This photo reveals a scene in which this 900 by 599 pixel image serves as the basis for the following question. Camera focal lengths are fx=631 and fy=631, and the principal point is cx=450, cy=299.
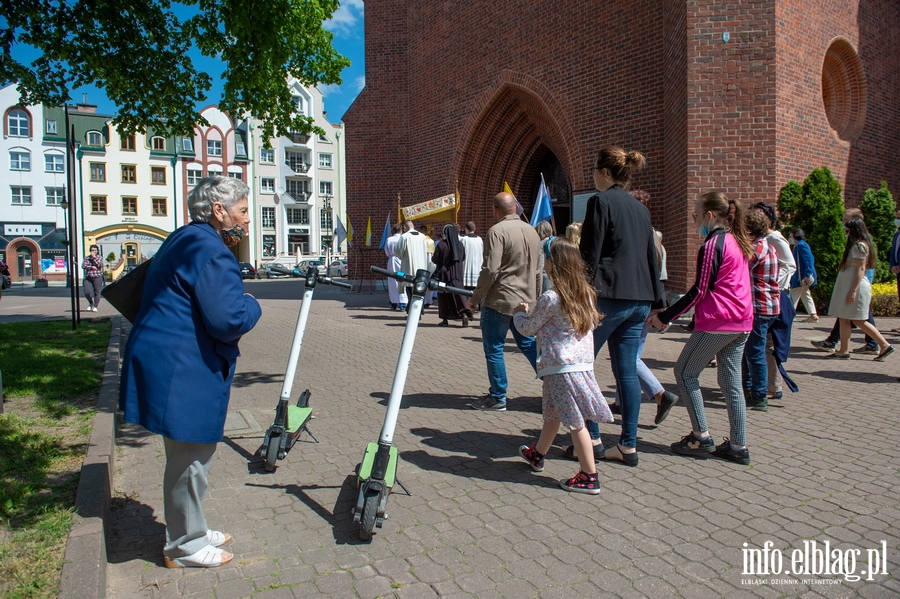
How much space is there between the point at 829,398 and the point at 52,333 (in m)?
11.9

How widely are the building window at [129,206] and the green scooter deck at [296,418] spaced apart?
52908 millimetres

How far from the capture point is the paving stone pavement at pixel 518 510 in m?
2.86

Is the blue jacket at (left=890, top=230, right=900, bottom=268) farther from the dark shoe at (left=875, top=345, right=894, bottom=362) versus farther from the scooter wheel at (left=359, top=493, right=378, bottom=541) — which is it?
the scooter wheel at (left=359, top=493, right=378, bottom=541)

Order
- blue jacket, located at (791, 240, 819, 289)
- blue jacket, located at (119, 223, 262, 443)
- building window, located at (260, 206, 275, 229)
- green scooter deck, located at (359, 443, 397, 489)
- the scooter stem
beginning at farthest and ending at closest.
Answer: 1. building window, located at (260, 206, 275, 229)
2. blue jacket, located at (791, 240, 819, 289)
3. the scooter stem
4. green scooter deck, located at (359, 443, 397, 489)
5. blue jacket, located at (119, 223, 262, 443)

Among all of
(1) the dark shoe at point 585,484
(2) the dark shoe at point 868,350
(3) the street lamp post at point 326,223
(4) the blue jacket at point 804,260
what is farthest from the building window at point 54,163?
(1) the dark shoe at point 585,484

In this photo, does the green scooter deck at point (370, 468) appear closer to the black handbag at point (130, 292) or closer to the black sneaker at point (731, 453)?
the black handbag at point (130, 292)

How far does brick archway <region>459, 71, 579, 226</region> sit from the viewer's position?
603 inches

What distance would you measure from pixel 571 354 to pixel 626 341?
2.09 ft

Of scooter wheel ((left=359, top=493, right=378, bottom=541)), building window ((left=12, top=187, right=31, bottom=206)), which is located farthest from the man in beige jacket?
building window ((left=12, top=187, right=31, bottom=206))

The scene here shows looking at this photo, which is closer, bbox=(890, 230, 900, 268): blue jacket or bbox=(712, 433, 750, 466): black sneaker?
bbox=(712, 433, 750, 466): black sneaker

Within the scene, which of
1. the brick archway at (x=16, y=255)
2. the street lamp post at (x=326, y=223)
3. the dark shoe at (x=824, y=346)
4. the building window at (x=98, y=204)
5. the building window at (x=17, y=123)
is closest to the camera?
the dark shoe at (x=824, y=346)

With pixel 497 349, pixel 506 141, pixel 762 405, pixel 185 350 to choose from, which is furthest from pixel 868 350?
pixel 506 141

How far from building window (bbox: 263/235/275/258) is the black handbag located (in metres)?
55.6

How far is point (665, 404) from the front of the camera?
498cm
